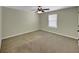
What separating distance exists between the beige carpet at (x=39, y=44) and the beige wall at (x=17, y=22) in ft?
0.33

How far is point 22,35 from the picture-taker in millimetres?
1939

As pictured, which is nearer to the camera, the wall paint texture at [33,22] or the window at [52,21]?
the wall paint texture at [33,22]

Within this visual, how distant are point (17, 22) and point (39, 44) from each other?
56 centimetres

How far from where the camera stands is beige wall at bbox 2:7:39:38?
74.5 inches

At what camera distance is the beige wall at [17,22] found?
1.89 metres

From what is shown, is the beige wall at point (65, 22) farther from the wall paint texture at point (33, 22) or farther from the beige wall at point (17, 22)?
the beige wall at point (17, 22)

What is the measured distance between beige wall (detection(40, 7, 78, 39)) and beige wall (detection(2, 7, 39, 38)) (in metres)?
0.15

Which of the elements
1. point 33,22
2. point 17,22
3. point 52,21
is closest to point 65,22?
point 52,21

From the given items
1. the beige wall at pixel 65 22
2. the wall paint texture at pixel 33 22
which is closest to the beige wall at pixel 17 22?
the wall paint texture at pixel 33 22

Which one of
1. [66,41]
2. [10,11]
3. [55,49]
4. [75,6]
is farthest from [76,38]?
[10,11]

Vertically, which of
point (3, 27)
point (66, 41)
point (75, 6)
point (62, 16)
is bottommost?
point (66, 41)

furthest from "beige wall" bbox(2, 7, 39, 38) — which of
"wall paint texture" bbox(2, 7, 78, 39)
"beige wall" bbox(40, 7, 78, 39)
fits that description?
"beige wall" bbox(40, 7, 78, 39)
